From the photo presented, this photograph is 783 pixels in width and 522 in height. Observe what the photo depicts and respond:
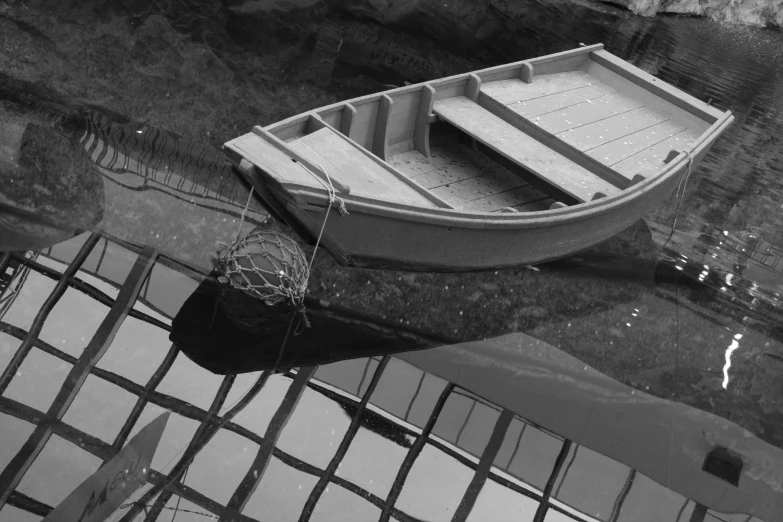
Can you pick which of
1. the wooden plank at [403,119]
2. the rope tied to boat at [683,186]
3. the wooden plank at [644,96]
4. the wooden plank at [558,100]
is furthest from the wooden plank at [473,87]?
the wooden plank at [644,96]

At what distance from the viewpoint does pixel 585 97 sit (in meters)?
8.24

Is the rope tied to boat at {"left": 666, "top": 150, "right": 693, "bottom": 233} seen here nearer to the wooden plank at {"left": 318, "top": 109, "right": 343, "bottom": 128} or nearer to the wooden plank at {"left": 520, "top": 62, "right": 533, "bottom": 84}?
the wooden plank at {"left": 520, "top": 62, "right": 533, "bottom": 84}

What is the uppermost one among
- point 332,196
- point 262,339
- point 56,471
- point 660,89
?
point 660,89

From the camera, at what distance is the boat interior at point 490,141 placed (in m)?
5.64

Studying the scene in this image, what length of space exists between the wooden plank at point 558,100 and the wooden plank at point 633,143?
0.60 meters

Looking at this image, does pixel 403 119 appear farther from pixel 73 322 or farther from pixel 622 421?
pixel 73 322

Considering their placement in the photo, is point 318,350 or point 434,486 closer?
point 434,486

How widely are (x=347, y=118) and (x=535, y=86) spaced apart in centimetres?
254

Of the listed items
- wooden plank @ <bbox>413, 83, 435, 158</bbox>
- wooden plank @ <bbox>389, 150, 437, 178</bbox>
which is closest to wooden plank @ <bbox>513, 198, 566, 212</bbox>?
wooden plank @ <bbox>389, 150, 437, 178</bbox>

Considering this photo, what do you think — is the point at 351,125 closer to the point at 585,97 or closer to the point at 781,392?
the point at 585,97

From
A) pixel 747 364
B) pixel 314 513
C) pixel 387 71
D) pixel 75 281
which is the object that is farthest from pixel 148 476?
pixel 387 71

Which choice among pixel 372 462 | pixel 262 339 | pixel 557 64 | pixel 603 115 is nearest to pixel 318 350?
pixel 262 339

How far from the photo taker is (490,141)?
6.72 meters

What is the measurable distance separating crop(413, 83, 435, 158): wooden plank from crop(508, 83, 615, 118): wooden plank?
2.63 feet
